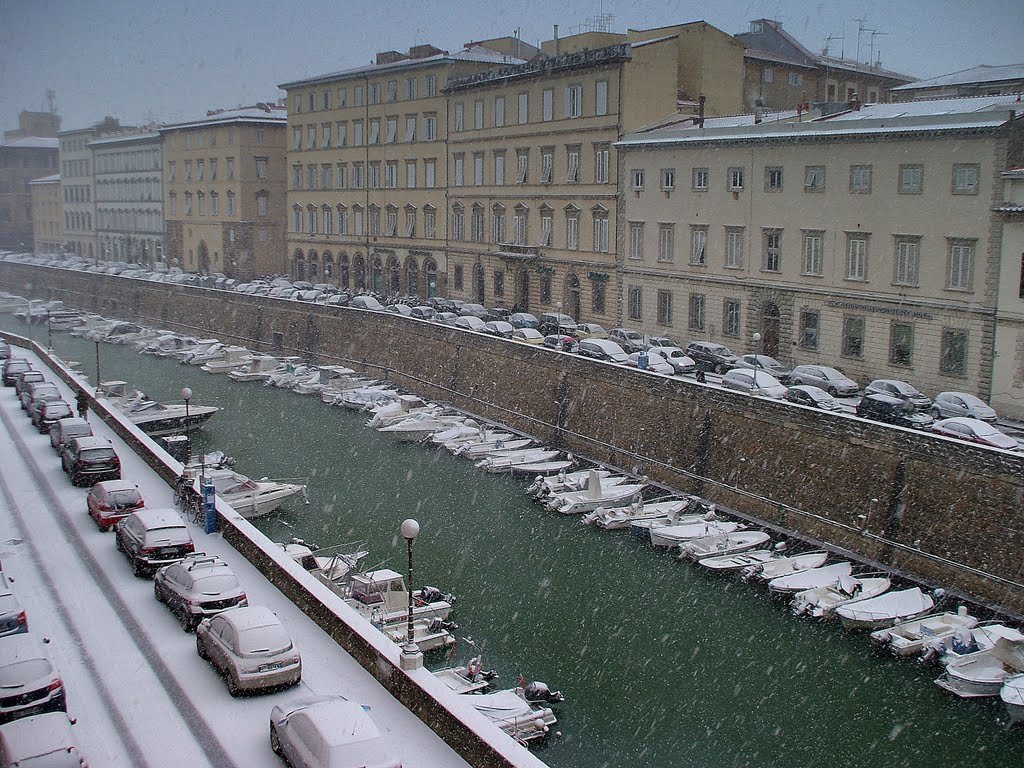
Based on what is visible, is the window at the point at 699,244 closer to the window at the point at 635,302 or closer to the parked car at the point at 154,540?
the window at the point at 635,302

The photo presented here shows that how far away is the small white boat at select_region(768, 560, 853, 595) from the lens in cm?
2238

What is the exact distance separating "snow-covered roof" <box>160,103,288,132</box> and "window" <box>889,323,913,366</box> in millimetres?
46422

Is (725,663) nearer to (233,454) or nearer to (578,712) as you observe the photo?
(578,712)

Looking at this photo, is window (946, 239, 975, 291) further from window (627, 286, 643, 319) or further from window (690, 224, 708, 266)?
window (627, 286, 643, 319)

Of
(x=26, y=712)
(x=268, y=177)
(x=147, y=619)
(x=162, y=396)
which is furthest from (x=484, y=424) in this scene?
(x=268, y=177)

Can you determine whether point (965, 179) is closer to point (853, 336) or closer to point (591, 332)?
point (853, 336)

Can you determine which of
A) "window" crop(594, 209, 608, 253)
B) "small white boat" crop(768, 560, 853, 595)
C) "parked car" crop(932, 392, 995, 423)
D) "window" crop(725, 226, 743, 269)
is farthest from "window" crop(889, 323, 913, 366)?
"window" crop(594, 209, 608, 253)

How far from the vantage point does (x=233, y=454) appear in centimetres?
3494

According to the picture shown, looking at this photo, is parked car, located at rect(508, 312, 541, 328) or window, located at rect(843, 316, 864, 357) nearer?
window, located at rect(843, 316, 864, 357)

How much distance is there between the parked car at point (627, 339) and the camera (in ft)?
127

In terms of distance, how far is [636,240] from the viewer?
42469mm

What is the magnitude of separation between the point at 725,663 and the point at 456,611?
5511 mm

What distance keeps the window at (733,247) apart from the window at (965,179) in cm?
849

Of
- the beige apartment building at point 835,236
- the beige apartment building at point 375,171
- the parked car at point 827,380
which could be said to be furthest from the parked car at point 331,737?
the beige apartment building at point 375,171
